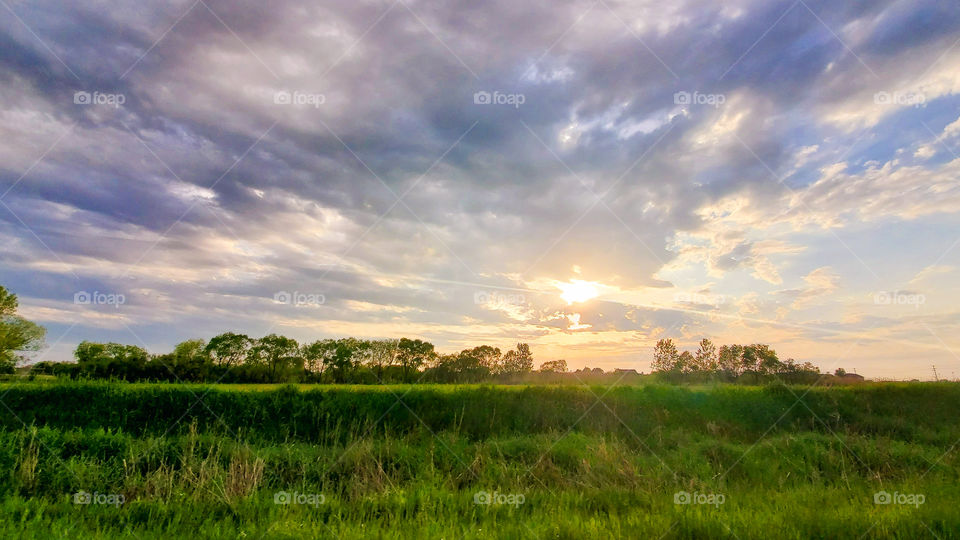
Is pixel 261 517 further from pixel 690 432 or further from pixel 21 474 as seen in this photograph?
pixel 690 432

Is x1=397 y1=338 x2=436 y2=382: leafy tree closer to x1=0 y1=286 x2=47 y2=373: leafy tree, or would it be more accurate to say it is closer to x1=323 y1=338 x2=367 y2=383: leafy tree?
x1=323 y1=338 x2=367 y2=383: leafy tree

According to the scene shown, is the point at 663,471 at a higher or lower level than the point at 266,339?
lower

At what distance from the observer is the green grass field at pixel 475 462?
683cm

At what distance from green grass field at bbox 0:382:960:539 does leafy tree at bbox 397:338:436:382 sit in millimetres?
9456

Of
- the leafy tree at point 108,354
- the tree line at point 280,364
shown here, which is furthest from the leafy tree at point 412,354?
the leafy tree at point 108,354

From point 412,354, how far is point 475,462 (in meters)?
18.9

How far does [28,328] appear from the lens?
4050 centimetres

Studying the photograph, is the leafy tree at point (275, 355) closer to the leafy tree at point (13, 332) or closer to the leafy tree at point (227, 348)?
the leafy tree at point (227, 348)

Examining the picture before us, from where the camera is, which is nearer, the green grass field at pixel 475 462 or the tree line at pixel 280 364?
the green grass field at pixel 475 462

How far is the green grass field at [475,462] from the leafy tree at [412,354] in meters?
9.46

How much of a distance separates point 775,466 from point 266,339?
2769cm

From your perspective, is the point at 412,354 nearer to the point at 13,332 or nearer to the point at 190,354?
the point at 190,354

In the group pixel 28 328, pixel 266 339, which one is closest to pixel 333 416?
pixel 266 339

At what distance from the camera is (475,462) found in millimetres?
13344
